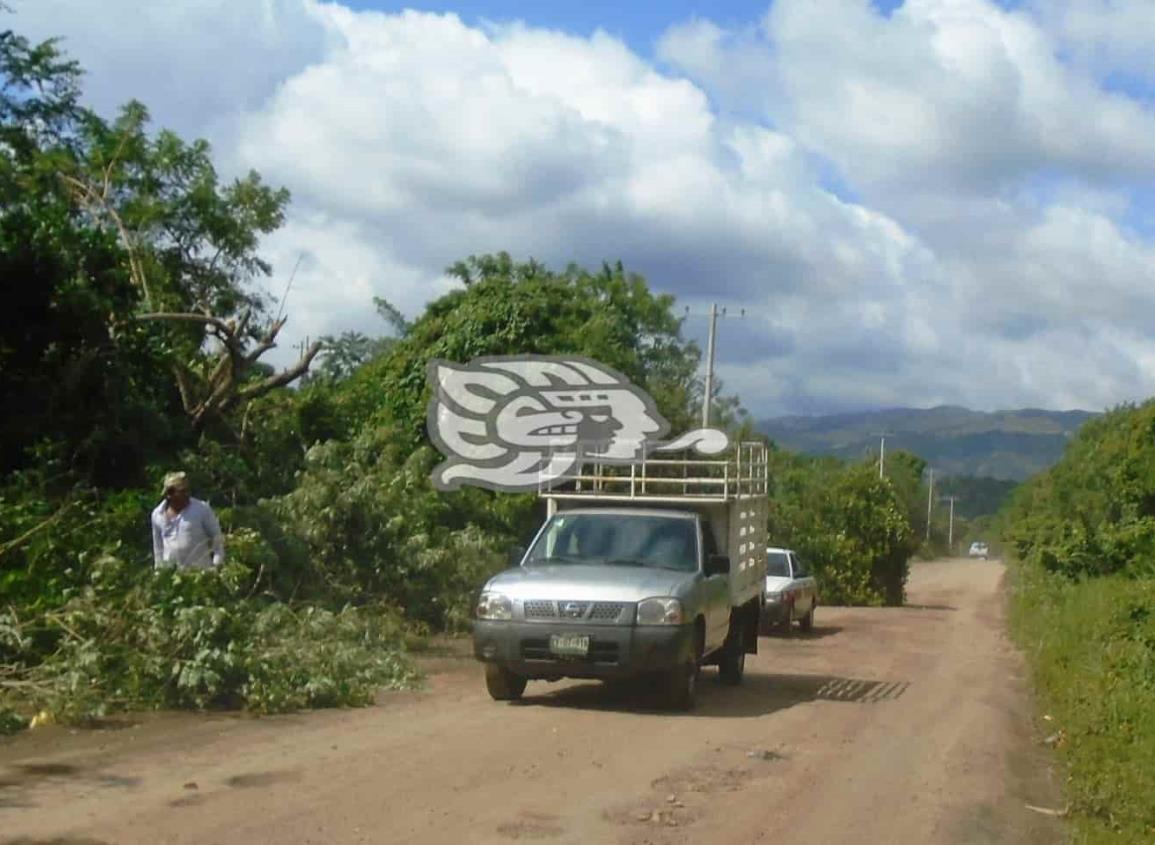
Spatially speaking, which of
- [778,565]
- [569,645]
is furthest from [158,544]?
[778,565]

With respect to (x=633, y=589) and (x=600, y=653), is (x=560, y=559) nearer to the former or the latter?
(x=633, y=589)

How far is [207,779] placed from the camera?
29.2 feet

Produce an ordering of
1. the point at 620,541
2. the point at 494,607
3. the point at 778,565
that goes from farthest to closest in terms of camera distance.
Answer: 1. the point at 778,565
2. the point at 620,541
3. the point at 494,607

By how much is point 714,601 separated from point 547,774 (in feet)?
15.3

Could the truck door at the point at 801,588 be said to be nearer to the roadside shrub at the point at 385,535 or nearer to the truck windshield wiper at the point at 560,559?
the roadside shrub at the point at 385,535

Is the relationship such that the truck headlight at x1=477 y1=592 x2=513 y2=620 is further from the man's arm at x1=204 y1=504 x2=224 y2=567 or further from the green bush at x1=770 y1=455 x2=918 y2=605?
the green bush at x1=770 y1=455 x2=918 y2=605

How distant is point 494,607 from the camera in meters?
12.9

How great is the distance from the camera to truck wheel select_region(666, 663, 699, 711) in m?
13.0

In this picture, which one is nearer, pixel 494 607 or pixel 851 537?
pixel 494 607

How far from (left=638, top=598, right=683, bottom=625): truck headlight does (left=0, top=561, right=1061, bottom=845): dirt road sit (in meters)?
0.84

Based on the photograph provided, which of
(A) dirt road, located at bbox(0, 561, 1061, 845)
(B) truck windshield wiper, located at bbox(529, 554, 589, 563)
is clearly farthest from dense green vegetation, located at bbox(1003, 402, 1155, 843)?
(B) truck windshield wiper, located at bbox(529, 554, 589, 563)

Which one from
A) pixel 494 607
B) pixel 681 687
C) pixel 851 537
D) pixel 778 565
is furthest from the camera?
pixel 851 537

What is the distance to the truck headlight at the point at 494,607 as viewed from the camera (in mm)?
12843

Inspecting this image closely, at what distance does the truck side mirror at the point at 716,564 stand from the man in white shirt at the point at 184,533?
449 centimetres
